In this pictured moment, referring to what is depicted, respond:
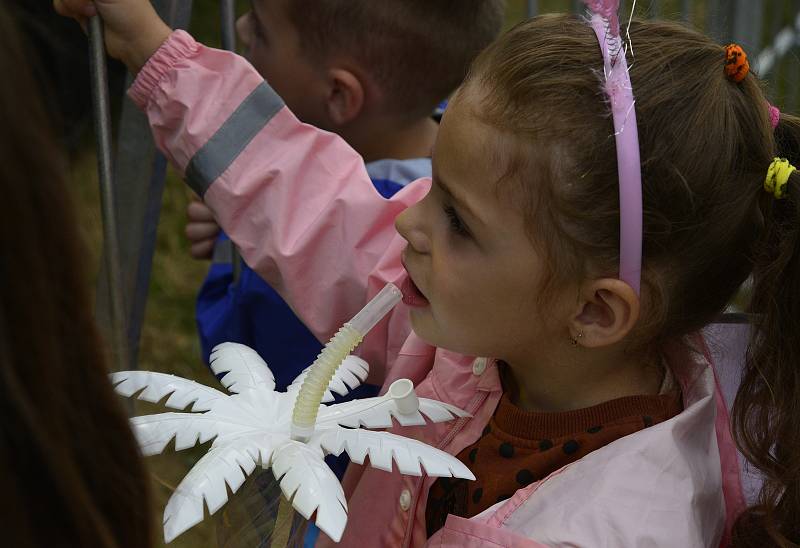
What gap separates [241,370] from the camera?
4.05 feet

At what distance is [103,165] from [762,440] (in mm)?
896

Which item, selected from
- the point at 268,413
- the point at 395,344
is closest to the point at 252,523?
the point at 268,413

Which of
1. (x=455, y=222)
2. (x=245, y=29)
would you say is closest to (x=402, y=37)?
(x=245, y=29)

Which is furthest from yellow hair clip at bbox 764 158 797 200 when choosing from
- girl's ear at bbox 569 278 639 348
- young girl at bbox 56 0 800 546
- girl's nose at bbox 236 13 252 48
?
girl's nose at bbox 236 13 252 48

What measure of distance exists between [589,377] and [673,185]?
284 millimetres

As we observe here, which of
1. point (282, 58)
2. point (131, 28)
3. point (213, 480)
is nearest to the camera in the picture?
point (213, 480)

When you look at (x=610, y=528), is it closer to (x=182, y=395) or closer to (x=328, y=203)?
(x=182, y=395)

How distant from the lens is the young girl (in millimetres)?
1220

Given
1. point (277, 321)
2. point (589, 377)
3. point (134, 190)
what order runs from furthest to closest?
point (277, 321)
point (134, 190)
point (589, 377)

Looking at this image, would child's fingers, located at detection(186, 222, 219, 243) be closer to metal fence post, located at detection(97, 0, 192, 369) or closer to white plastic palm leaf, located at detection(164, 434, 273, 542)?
metal fence post, located at detection(97, 0, 192, 369)

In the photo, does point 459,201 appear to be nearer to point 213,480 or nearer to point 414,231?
point 414,231

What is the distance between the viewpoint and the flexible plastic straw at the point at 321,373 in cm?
114

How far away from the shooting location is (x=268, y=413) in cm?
117

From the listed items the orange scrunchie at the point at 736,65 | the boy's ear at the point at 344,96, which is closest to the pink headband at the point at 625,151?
the orange scrunchie at the point at 736,65
